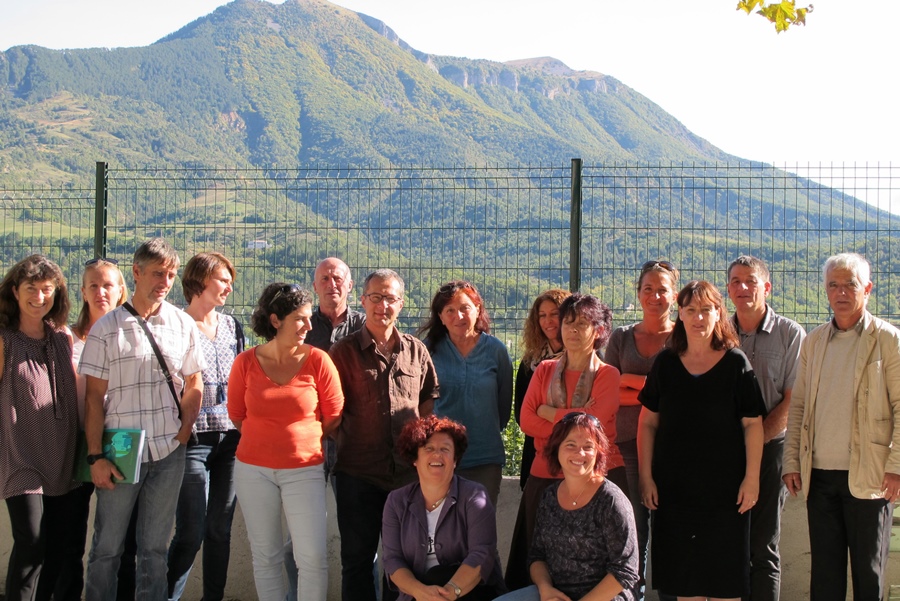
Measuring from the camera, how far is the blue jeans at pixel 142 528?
13.9 feet

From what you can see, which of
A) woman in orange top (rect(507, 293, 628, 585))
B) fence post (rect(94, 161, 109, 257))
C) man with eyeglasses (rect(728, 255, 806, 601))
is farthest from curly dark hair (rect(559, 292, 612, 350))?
fence post (rect(94, 161, 109, 257))

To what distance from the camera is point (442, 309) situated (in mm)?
4770

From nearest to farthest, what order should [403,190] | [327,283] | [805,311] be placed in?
[327,283]
[805,311]
[403,190]

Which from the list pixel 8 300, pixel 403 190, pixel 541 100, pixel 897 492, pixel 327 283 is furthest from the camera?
pixel 541 100

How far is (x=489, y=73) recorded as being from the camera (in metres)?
122


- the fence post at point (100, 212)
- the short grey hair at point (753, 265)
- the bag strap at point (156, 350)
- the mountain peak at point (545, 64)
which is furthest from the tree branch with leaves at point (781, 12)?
the mountain peak at point (545, 64)

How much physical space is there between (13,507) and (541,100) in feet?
357

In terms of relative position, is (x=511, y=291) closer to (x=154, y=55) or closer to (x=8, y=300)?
(x=8, y=300)

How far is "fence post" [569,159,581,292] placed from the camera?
6066 mm

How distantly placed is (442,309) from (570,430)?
1080mm

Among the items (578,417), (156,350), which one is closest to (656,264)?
(578,417)

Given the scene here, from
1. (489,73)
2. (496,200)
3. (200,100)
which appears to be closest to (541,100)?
(489,73)

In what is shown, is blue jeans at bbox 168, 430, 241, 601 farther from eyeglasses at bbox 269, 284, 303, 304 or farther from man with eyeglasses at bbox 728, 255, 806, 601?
man with eyeglasses at bbox 728, 255, 806, 601

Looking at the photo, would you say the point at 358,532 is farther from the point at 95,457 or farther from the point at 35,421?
the point at 35,421
